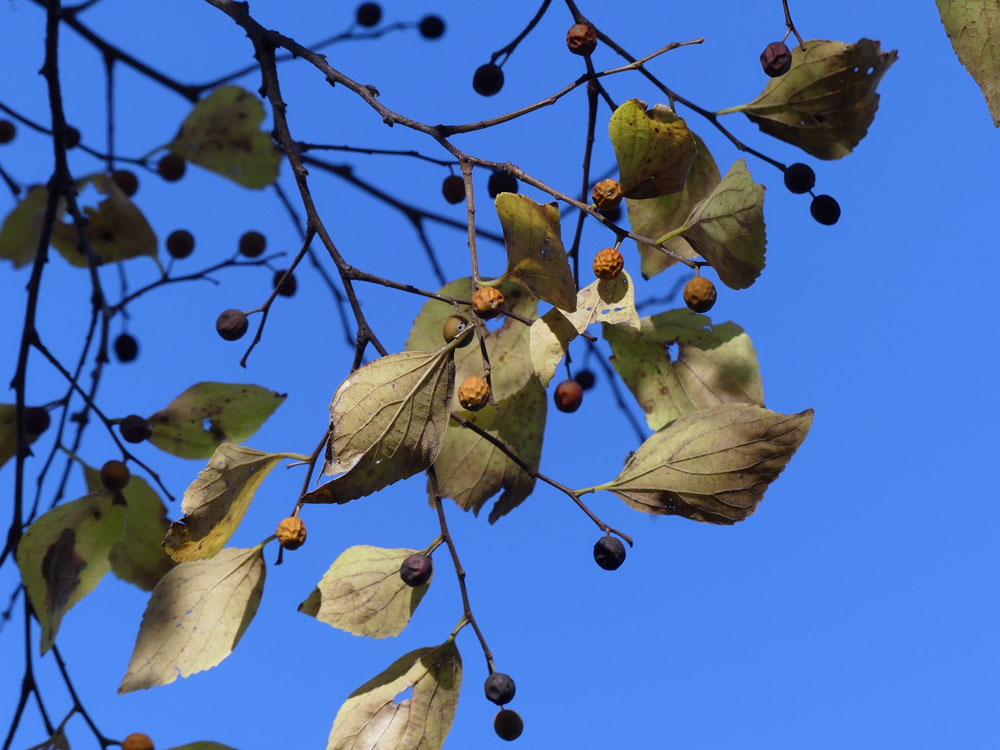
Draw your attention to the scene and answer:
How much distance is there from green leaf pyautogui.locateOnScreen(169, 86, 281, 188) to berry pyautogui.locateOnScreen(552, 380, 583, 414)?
0.80 metres

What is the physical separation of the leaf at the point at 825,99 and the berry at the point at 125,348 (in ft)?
3.97

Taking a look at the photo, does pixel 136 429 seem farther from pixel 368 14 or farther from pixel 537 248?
pixel 368 14

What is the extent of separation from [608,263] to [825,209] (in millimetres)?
509

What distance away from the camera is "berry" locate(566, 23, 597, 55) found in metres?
1.15

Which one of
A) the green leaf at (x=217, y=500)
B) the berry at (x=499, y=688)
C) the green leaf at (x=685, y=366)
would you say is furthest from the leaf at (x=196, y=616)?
the green leaf at (x=685, y=366)

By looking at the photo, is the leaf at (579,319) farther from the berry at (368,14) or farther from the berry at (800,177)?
the berry at (368,14)

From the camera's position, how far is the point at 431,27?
1850mm

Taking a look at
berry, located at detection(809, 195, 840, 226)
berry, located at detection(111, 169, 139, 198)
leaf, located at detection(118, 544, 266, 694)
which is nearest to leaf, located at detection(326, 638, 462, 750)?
leaf, located at detection(118, 544, 266, 694)

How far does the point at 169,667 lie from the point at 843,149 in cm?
101

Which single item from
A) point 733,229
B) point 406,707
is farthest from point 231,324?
point 733,229

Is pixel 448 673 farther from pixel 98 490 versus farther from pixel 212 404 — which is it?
pixel 98 490

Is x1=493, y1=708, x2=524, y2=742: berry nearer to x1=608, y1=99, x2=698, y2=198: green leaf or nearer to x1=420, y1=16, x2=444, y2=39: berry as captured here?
x1=608, y1=99, x2=698, y2=198: green leaf

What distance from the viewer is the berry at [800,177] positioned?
133 centimetres

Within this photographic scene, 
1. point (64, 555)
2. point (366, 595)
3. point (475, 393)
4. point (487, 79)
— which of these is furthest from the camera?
point (487, 79)
